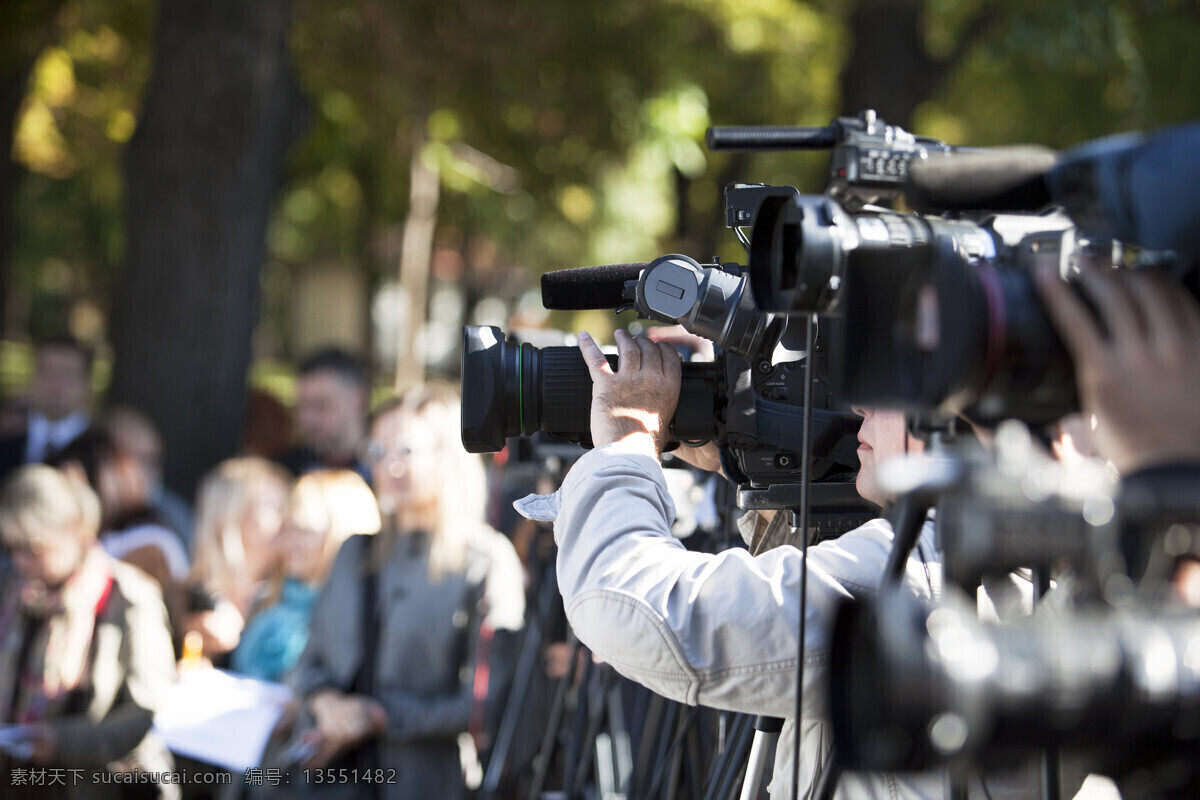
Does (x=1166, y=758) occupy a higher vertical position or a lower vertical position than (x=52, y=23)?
lower

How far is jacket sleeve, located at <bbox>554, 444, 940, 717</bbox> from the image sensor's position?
1.51m

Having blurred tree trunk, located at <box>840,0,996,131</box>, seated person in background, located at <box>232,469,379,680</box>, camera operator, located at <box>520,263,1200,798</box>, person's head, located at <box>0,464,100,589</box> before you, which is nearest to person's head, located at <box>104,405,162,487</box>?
person's head, located at <box>0,464,100,589</box>

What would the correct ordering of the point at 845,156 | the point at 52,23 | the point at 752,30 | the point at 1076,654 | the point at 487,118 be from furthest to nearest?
the point at 752,30 → the point at 487,118 → the point at 52,23 → the point at 845,156 → the point at 1076,654

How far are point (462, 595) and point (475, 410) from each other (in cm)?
178

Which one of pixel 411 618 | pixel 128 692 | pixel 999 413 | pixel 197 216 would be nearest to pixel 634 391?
pixel 999 413

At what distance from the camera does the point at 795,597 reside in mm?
1520

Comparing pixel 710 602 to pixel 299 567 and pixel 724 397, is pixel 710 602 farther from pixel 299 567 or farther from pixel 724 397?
pixel 299 567

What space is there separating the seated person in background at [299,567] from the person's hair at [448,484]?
369mm

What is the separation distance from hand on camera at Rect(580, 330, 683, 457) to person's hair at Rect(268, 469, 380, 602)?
212 cm

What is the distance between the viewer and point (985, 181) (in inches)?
50.9

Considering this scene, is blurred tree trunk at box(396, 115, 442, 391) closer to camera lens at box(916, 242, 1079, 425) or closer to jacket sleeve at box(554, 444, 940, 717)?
jacket sleeve at box(554, 444, 940, 717)

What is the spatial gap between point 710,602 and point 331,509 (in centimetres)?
262

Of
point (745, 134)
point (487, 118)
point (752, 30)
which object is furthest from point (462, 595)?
point (752, 30)

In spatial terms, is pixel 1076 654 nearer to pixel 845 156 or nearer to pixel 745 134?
pixel 845 156
